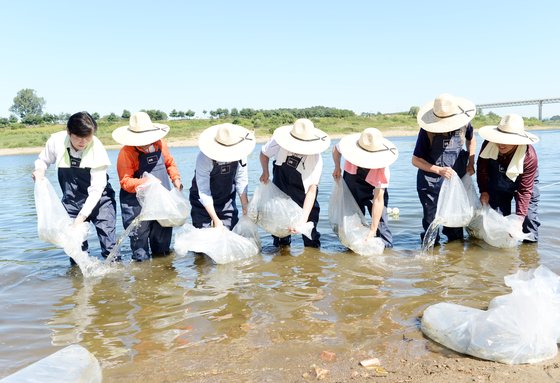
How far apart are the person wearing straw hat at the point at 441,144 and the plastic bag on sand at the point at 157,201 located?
2.32m

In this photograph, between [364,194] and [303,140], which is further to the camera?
[364,194]

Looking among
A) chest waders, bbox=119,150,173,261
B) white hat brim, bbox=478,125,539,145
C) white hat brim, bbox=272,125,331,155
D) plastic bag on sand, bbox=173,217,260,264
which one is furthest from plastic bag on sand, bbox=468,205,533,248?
chest waders, bbox=119,150,173,261

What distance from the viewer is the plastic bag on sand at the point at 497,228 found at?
14.1ft

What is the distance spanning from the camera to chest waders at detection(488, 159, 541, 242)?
14.5 ft

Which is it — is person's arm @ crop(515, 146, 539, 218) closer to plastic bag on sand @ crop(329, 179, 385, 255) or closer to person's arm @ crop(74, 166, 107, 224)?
plastic bag on sand @ crop(329, 179, 385, 255)

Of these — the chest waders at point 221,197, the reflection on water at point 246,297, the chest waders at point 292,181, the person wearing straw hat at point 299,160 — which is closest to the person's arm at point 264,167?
the person wearing straw hat at point 299,160

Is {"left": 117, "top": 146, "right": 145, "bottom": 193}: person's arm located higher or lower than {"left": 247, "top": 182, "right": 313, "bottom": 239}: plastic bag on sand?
higher

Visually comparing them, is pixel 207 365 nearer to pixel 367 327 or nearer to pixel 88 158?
pixel 367 327

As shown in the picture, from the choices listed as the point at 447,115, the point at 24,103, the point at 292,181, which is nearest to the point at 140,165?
the point at 292,181

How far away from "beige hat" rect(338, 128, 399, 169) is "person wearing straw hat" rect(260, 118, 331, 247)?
260 mm

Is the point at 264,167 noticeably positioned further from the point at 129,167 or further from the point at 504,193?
the point at 504,193

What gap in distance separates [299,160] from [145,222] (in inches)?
62.7

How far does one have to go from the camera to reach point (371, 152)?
4.21 metres

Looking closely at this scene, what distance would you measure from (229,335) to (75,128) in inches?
86.3
